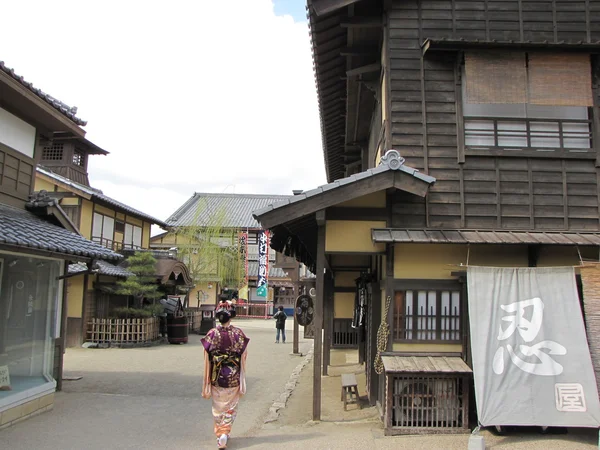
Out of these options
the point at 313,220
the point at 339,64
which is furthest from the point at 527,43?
the point at 313,220

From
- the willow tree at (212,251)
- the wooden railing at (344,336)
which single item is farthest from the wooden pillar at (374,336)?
the willow tree at (212,251)

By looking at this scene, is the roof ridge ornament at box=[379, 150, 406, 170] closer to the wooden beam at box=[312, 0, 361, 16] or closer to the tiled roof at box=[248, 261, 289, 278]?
the wooden beam at box=[312, 0, 361, 16]

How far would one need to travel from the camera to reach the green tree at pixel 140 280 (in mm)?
20969

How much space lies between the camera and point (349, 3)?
8586mm

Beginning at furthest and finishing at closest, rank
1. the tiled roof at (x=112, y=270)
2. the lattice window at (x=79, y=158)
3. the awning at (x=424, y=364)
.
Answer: the lattice window at (x=79, y=158) → the tiled roof at (x=112, y=270) → the awning at (x=424, y=364)

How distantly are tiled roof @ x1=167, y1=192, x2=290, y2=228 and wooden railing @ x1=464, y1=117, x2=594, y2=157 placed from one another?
38.5 meters

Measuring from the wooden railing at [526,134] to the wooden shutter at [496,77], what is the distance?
388 mm

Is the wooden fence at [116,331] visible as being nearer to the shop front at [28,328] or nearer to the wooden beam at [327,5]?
the shop front at [28,328]

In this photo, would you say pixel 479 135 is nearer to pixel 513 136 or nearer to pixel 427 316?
pixel 513 136

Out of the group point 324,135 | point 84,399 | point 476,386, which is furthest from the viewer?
point 324,135

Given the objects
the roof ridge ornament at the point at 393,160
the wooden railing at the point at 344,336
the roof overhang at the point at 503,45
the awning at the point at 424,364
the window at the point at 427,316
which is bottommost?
the wooden railing at the point at 344,336

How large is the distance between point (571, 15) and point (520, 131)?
232 centimetres

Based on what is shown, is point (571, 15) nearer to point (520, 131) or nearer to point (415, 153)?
point (520, 131)

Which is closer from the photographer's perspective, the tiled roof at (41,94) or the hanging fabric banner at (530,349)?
the hanging fabric banner at (530,349)
